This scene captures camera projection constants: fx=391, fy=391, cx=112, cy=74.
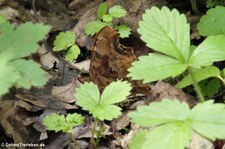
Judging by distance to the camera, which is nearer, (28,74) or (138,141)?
(28,74)

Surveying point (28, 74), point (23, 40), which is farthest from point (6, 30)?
point (28, 74)

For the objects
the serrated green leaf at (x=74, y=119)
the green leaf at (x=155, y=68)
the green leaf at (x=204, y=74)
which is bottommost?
the serrated green leaf at (x=74, y=119)

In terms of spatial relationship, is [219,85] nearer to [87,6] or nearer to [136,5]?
[136,5]

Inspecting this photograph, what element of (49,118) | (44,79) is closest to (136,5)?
(49,118)

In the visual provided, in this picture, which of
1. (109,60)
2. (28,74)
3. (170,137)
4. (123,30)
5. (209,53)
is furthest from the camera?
(123,30)

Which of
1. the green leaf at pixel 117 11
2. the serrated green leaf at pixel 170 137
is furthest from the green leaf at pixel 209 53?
the green leaf at pixel 117 11

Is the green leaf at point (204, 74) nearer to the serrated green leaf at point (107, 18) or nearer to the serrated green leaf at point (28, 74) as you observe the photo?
the serrated green leaf at point (28, 74)

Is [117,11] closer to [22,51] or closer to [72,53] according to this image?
[72,53]

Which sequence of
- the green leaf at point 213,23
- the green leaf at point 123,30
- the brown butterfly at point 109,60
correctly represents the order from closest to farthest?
1. the green leaf at point 213,23
2. the brown butterfly at point 109,60
3. the green leaf at point 123,30
